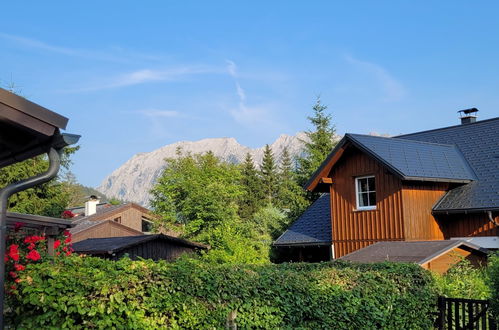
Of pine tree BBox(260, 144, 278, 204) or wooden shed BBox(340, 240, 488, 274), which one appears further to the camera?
pine tree BBox(260, 144, 278, 204)

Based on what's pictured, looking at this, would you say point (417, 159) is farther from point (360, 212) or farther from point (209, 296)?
point (209, 296)

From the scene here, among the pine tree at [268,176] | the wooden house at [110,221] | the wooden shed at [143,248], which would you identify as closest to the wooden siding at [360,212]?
the wooden shed at [143,248]

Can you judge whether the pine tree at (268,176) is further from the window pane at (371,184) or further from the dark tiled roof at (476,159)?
the window pane at (371,184)

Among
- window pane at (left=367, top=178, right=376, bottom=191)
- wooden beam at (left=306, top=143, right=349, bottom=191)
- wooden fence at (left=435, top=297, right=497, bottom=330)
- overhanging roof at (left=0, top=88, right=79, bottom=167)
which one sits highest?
wooden beam at (left=306, top=143, right=349, bottom=191)

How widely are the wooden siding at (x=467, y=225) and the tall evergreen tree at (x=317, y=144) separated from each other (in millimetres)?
15455

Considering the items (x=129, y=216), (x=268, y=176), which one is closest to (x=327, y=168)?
(x=129, y=216)

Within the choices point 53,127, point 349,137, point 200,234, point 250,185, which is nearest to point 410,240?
point 349,137

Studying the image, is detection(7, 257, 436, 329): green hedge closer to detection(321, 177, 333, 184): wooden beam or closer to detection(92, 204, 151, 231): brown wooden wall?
detection(321, 177, 333, 184): wooden beam

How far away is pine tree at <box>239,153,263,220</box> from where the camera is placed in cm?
6788

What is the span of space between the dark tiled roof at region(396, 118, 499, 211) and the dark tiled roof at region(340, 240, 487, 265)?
1889mm

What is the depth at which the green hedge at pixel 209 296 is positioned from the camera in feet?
18.2

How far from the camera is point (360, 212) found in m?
17.2

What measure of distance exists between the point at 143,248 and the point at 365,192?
1230 cm

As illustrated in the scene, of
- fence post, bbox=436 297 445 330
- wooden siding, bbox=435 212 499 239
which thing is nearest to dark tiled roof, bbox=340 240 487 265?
wooden siding, bbox=435 212 499 239
